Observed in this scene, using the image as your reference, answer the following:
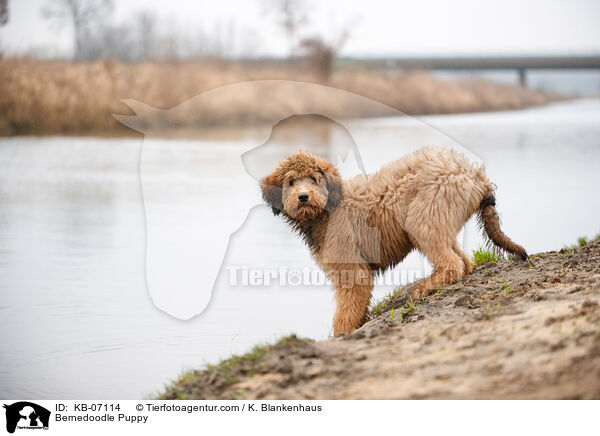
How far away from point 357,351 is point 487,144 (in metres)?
12.9

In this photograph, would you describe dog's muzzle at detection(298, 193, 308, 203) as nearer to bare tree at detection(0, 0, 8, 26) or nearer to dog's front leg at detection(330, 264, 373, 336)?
dog's front leg at detection(330, 264, 373, 336)

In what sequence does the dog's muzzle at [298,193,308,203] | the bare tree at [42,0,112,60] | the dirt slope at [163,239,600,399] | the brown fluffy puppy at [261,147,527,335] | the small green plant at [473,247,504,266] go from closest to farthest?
the dirt slope at [163,239,600,399] → the dog's muzzle at [298,193,308,203] → the brown fluffy puppy at [261,147,527,335] → the small green plant at [473,247,504,266] → the bare tree at [42,0,112,60]

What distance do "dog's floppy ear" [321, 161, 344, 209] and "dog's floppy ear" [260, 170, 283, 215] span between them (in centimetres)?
37

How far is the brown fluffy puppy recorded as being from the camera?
17.8 feet

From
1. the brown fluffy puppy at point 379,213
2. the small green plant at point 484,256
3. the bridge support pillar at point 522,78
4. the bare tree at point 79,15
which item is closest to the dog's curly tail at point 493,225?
the brown fluffy puppy at point 379,213

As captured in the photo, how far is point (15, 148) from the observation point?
1560cm

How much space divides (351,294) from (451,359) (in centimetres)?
185

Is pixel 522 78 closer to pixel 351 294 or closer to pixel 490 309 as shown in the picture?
pixel 351 294

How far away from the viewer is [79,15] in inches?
603

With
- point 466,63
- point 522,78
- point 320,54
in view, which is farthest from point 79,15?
point 522,78

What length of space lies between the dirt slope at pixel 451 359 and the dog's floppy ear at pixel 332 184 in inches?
43.6

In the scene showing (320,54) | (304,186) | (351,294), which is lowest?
(351,294)
